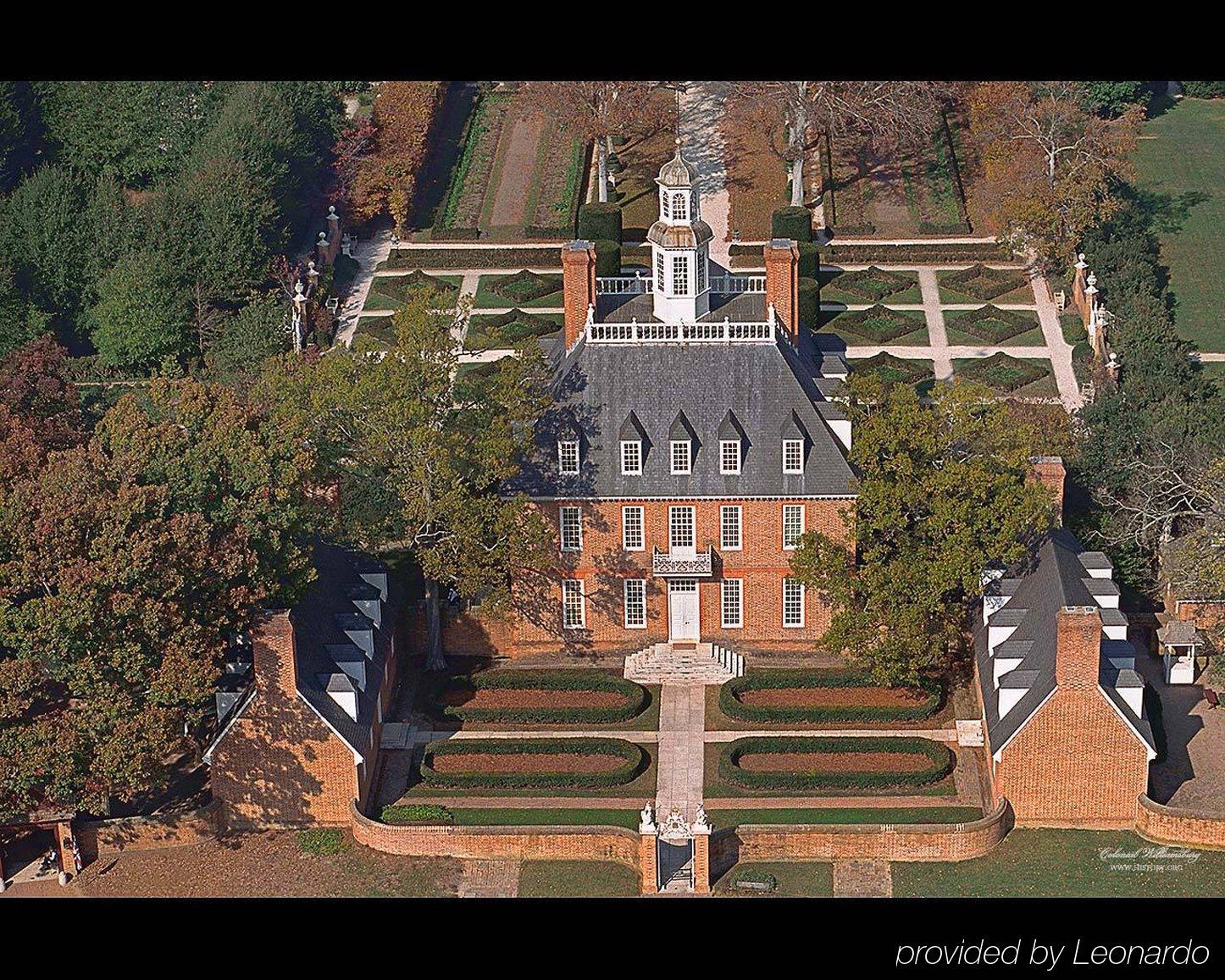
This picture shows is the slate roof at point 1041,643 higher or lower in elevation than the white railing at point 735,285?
lower

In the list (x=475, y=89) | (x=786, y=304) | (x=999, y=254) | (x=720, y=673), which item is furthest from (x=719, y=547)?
(x=475, y=89)

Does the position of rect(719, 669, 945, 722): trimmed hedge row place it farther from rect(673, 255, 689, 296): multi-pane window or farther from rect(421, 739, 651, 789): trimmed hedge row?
rect(673, 255, 689, 296): multi-pane window

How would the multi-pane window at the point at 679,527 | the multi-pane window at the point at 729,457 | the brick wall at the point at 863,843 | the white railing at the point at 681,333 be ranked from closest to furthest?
the brick wall at the point at 863,843 → the multi-pane window at the point at 729,457 → the multi-pane window at the point at 679,527 → the white railing at the point at 681,333

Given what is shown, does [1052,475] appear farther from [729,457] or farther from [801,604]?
[729,457]

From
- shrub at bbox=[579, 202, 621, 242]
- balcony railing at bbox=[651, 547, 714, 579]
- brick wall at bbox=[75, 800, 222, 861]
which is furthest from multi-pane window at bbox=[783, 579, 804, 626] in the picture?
→ shrub at bbox=[579, 202, 621, 242]

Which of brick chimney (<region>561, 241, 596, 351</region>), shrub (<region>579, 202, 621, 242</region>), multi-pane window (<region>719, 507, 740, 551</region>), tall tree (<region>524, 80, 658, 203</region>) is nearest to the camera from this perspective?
multi-pane window (<region>719, 507, 740, 551</region>)

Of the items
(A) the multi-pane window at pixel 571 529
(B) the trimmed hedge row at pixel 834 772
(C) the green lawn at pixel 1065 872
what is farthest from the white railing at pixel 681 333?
(C) the green lawn at pixel 1065 872

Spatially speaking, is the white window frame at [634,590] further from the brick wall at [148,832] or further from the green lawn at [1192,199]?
the green lawn at [1192,199]
